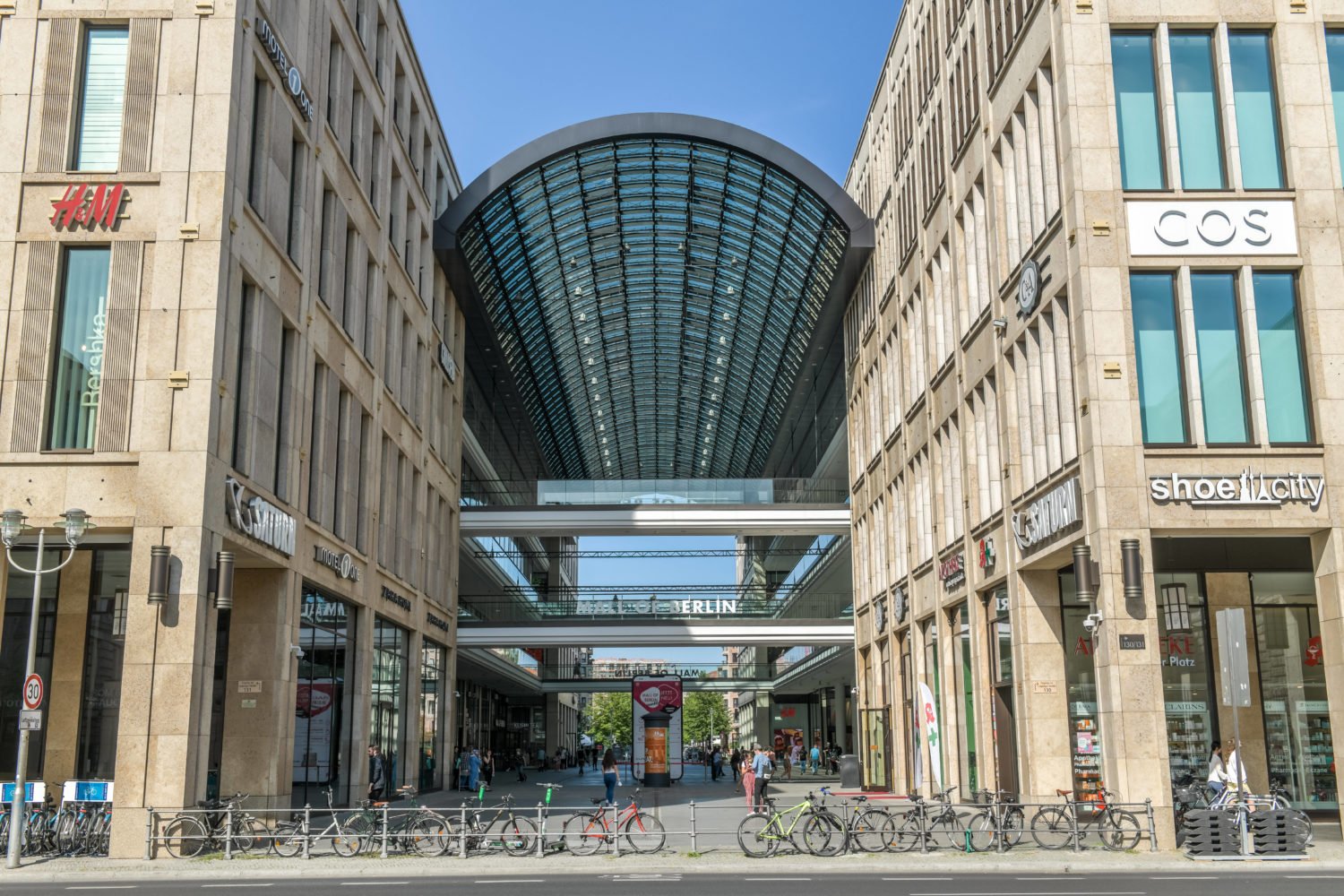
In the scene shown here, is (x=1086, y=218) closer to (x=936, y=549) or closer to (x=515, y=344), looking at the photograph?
(x=936, y=549)

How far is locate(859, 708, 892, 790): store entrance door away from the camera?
4131 centimetres

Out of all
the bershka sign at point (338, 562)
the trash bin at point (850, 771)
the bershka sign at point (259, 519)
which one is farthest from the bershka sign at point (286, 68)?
the trash bin at point (850, 771)

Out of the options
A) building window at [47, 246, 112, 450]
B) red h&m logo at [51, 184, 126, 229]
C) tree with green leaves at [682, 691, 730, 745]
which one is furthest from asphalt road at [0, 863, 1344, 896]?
tree with green leaves at [682, 691, 730, 745]

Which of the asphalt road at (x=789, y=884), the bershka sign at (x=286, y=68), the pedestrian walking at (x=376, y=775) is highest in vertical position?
the bershka sign at (x=286, y=68)

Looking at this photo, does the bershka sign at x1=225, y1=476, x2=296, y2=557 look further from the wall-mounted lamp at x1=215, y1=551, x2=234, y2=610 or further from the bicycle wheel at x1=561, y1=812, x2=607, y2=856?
the bicycle wheel at x1=561, y1=812, x2=607, y2=856

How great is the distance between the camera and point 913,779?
124 feet

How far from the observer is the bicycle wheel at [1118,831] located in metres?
19.8

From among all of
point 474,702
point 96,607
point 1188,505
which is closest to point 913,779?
point 1188,505

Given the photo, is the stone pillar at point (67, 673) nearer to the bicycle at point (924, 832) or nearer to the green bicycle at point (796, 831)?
the green bicycle at point (796, 831)

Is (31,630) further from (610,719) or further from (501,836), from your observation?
(610,719)

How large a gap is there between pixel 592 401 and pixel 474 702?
72.4 ft

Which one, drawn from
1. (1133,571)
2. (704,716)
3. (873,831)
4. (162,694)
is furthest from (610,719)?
(1133,571)

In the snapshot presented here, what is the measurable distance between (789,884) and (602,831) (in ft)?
17.8

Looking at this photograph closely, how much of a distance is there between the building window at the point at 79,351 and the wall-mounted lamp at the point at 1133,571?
708 inches
